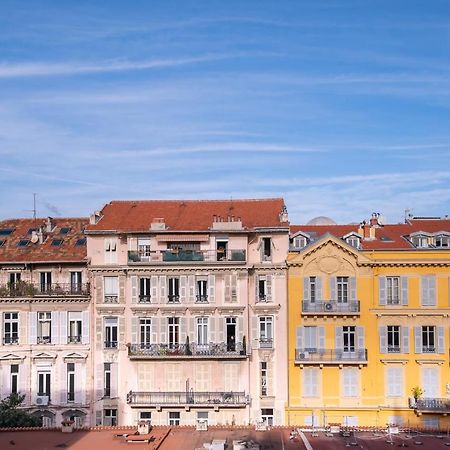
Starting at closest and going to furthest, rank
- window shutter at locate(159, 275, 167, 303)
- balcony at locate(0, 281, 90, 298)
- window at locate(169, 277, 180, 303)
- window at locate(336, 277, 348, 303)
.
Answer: window at locate(336, 277, 348, 303), window shutter at locate(159, 275, 167, 303), window at locate(169, 277, 180, 303), balcony at locate(0, 281, 90, 298)

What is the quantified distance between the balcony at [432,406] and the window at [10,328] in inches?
1128

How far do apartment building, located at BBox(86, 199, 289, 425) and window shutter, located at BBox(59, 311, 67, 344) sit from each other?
88.6 inches

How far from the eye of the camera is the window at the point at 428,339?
57.6 m

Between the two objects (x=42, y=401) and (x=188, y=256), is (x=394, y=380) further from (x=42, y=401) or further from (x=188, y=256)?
(x=42, y=401)

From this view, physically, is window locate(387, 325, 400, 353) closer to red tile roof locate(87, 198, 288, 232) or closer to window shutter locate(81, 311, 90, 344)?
red tile roof locate(87, 198, 288, 232)

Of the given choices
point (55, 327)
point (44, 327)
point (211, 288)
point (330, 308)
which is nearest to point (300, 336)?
point (330, 308)

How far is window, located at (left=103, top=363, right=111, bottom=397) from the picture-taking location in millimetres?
58594

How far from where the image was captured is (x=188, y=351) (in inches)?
2283

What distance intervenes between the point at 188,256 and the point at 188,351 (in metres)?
6.71

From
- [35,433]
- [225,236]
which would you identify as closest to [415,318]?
[225,236]

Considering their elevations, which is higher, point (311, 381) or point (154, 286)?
point (154, 286)

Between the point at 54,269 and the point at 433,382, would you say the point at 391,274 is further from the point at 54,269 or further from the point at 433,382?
the point at 54,269

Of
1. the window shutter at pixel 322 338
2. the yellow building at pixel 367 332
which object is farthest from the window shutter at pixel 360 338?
the window shutter at pixel 322 338

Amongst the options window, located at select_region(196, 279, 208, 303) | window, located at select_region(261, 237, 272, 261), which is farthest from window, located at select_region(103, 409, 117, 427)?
window, located at select_region(261, 237, 272, 261)
